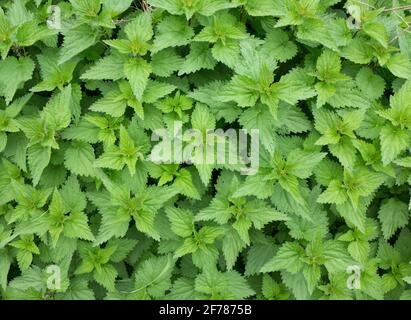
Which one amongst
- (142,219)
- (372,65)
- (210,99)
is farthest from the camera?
(372,65)

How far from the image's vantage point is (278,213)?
2.98 m

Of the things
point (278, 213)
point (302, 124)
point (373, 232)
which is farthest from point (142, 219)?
point (373, 232)

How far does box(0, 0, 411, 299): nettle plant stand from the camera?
3.02 metres

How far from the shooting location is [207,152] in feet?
9.80

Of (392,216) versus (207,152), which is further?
(392,216)

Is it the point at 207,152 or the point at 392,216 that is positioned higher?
the point at 207,152

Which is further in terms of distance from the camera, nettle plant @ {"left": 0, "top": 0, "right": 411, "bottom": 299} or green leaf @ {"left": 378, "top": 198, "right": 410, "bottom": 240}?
green leaf @ {"left": 378, "top": 198, "right": 410, "bottom": 240}

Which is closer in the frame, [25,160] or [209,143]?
[209,143]

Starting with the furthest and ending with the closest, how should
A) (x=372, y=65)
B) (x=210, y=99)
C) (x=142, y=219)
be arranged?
(x=372, y=65) < (x=210, y=99) < (x=142, y=219)

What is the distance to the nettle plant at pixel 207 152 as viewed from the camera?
9.91 ft

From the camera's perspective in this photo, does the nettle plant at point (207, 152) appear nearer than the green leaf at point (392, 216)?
Yes
